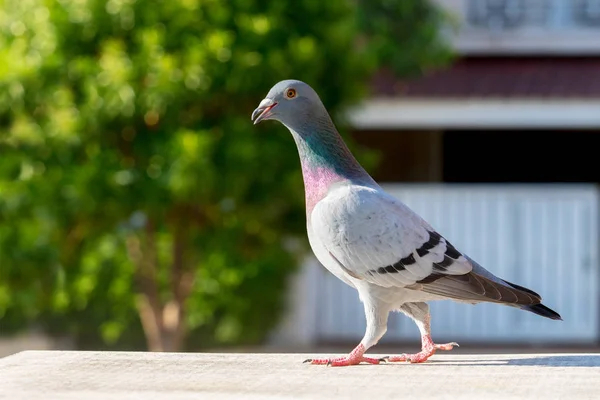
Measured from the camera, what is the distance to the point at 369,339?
4766 mm

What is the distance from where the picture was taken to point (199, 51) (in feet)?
33.0

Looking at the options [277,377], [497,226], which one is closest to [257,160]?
[497,226]

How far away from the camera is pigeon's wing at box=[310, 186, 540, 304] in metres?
4.79

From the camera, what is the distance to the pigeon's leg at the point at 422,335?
4.90 meters

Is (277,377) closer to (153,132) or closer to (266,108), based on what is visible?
(266,108)

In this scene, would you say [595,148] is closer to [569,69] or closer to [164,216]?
[569,69]

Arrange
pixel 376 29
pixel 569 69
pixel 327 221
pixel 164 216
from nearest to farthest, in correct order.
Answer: pixel 327 221 < pixel 164 216 < pixel 376 29 < pixel 569 69

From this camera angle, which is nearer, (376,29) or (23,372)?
(23,372)

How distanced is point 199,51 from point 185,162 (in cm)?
86

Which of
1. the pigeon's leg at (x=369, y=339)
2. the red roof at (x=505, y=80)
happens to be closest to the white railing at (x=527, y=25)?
the red roof at (x=505, y=80)

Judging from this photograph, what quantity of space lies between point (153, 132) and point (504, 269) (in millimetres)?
4291

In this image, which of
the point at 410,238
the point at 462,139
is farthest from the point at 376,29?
the point at 410,238

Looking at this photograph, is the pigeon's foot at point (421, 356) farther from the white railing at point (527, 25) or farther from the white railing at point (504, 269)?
the white railing at point (527, 25)

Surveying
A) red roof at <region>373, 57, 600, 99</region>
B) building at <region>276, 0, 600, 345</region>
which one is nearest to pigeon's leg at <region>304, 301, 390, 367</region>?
building at <region>276, 0, 600, 345</region>
